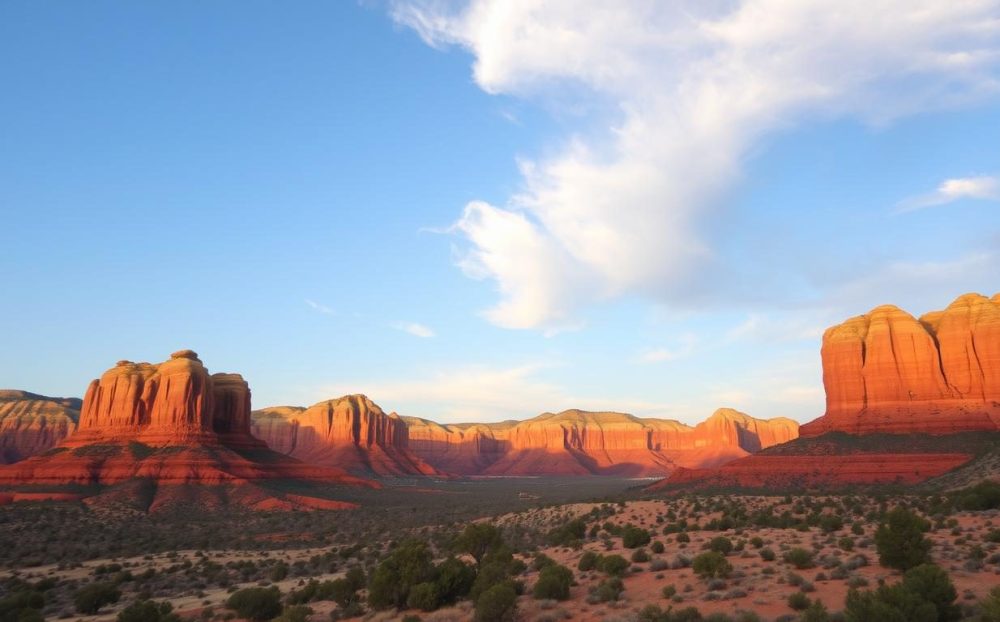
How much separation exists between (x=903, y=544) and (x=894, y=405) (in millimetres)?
55906

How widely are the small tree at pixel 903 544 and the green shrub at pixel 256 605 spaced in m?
19.3

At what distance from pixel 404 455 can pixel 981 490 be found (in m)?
150

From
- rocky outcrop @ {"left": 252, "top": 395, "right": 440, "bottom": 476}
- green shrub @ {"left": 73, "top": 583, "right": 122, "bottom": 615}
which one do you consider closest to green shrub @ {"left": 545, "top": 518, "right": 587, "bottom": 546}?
green shrub @ {"left": 73, "top": 583, "right": 122, "bottom": 615}

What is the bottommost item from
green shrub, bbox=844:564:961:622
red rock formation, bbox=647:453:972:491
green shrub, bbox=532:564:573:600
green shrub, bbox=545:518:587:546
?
green shrub, bbox=545:518:587:546

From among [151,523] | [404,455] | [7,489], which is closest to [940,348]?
[151,523]

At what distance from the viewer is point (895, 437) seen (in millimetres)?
58750

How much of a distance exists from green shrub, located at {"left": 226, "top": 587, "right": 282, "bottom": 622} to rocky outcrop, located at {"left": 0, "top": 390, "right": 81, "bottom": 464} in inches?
4911

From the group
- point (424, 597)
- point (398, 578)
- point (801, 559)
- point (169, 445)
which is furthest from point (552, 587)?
point (169, 445)

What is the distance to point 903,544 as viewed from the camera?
17.0 meters

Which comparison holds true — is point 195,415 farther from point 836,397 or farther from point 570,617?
point 836,397

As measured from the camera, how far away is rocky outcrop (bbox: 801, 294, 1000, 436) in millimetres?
60312

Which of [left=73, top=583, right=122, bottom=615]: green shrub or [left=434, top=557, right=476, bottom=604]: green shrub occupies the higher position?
[left=434, top=557, right=476, bottom=604]: green shrub

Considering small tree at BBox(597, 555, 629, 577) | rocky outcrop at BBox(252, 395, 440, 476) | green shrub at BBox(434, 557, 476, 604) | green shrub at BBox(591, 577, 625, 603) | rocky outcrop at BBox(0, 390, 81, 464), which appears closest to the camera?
green shrub at BBox(591, 577, 625, 603)

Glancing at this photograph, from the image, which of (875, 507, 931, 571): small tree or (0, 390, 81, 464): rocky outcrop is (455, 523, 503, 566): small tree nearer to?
(875, 507, 931, 571): small tree
